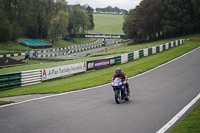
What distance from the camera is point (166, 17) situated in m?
78.8

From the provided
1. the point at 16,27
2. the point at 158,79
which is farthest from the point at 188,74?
the point at 16,27

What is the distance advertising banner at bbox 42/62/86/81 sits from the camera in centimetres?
2652

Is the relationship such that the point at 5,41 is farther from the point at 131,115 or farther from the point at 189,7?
the point at 131,115

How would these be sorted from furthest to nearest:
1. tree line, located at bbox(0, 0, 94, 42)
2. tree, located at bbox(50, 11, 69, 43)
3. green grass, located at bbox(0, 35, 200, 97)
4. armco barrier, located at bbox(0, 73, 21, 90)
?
tree, located at bbox(50, 11, 69, 43)
tree line, located at bbox(0, 0, 94, 42)
armco barrier, located at bbox(0, 73, 21, 90)
green grass, located at bbox(0, 35, 200, 97)

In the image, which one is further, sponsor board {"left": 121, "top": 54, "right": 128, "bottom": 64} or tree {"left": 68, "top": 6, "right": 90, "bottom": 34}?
tree {"left": 68, "top": 6, "right": 90, "bottom": 34}

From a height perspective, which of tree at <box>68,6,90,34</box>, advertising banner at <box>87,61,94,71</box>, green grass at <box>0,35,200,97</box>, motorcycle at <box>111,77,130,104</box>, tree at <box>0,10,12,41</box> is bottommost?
green grass at <box>0,35,200,97</box>

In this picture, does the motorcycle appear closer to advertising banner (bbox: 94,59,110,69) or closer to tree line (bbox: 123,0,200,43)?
advertising banner (bbox: 94,59,110,69)

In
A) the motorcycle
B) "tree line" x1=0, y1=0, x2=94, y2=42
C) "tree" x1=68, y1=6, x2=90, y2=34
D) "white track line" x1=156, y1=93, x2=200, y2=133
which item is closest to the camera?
"white track line" x1=156, y1=93, x2=200, y2=133

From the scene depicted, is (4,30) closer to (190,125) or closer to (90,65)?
(90,65)

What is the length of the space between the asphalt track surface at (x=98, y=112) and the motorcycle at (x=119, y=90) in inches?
15.2

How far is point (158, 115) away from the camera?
11.6m

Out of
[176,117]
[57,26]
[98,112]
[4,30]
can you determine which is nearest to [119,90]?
[98,112]

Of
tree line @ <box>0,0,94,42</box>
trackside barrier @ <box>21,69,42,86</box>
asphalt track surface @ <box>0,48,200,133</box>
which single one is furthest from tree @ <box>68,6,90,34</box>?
asphalt track surface @ <box>0,48,200,133</box>

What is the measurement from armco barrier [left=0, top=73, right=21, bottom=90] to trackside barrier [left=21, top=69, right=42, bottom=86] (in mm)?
461
